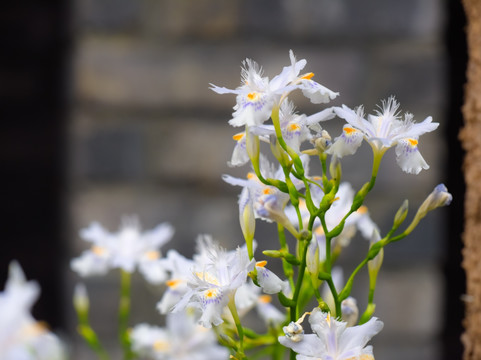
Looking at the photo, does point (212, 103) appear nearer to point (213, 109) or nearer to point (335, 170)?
point (213, 109)

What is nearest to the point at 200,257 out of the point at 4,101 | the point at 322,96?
the point at 322,96

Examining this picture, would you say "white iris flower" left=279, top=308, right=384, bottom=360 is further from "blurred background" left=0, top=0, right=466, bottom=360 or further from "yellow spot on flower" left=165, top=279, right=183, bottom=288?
"blurred background" left=0, top=0, right=466, bottom=360

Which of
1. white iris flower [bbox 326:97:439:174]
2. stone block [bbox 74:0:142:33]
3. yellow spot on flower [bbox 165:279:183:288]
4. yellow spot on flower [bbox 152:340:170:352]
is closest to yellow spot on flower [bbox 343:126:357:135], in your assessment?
white iris flower [bbox 326:97:439:174]

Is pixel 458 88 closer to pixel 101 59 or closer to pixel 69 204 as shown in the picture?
pixel 101 59

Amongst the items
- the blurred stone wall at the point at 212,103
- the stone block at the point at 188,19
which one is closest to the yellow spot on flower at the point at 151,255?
the blurred stone wall at the point at 212,103

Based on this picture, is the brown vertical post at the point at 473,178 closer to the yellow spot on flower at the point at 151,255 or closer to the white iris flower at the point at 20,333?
the yellow spot on flower at the point at 151,255

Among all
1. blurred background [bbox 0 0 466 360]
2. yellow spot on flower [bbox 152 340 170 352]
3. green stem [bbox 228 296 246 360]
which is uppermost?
blurred background [bbox 0 0 466 360]

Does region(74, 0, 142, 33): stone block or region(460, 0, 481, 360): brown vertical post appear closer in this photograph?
region(460, 0, 481, 360): brown vertical post
